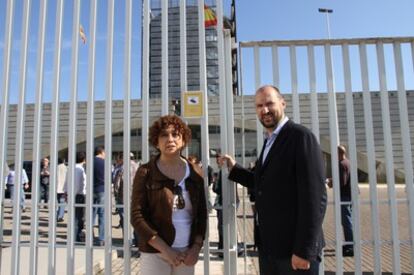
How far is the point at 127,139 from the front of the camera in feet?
12.9

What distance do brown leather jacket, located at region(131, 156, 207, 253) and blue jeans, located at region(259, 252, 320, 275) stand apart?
536mm

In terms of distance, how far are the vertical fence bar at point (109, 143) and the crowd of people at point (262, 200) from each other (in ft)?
2.37

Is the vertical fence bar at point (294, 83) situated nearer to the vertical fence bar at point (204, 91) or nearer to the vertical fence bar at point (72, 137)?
the vertical fence bar at point (204, 91)

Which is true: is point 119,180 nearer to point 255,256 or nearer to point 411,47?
point 255,256

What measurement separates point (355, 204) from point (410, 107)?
59.3ft

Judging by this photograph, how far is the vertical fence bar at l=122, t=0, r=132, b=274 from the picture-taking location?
150 inches

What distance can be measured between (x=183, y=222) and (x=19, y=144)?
2086mm

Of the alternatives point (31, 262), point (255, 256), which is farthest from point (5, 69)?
point (255, 256)

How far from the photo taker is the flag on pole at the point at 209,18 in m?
3.92

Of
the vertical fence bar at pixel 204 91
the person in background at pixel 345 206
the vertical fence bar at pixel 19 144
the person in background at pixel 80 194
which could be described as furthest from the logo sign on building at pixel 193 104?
the person in background at pixel 80 194

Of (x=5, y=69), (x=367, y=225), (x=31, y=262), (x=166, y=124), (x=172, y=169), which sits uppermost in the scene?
(x=5, y=69)

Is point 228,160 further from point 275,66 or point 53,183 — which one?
point 53,183

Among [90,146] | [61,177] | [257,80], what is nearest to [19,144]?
[90,146]

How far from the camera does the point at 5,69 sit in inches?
165
